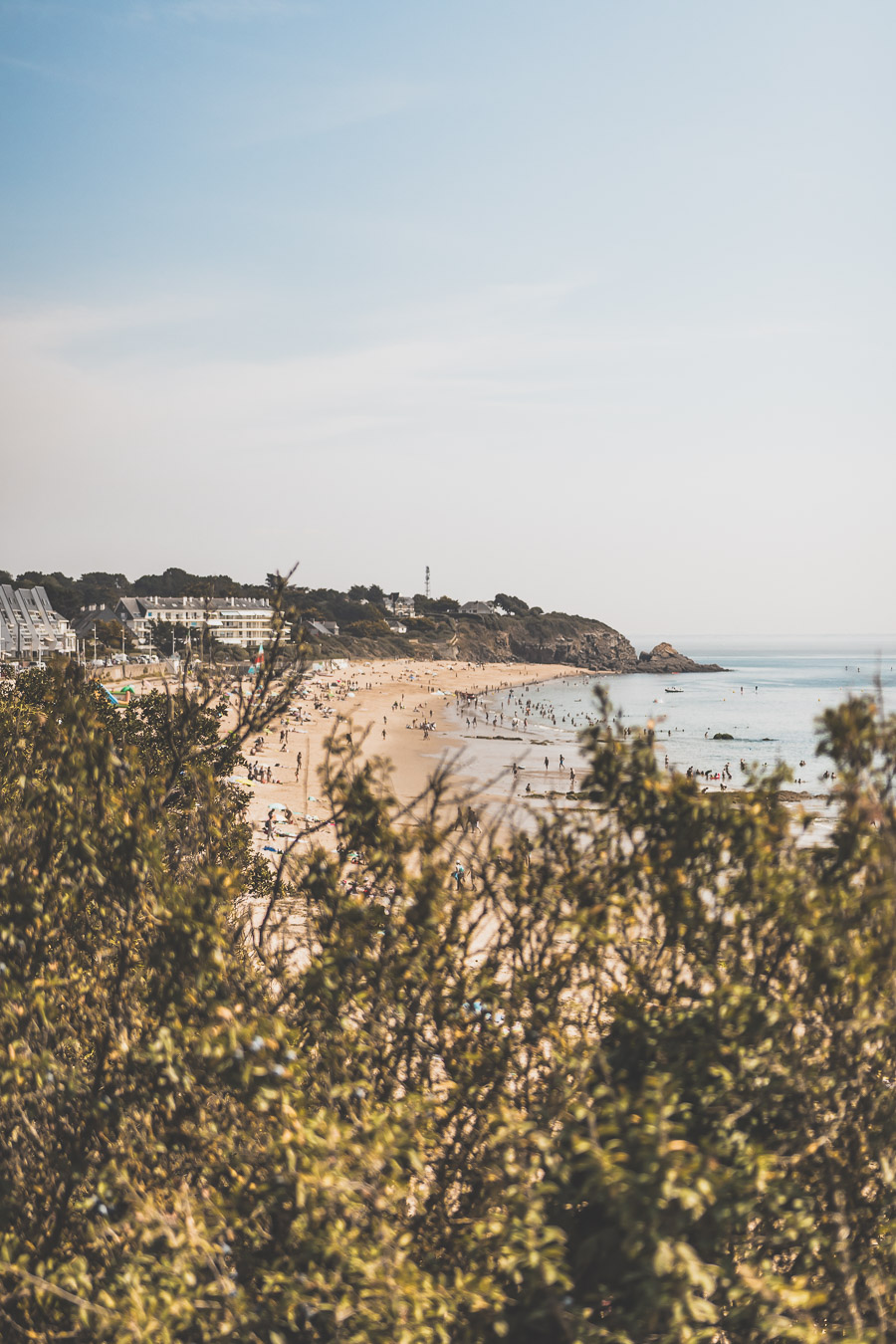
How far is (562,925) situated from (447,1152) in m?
1.40

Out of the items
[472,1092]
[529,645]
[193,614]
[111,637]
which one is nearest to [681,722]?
[111,637]

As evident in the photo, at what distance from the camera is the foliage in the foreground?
3.47m

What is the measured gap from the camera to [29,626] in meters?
95.8

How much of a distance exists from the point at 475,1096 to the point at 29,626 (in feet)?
335

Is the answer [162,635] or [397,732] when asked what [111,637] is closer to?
[162,635]

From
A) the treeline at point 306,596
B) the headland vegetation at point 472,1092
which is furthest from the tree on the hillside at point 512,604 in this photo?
the headland vegetation at point 472,1092

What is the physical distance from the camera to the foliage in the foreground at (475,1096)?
3.47m

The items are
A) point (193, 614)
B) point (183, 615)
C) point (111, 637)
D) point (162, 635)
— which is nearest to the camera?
point (111, 637)

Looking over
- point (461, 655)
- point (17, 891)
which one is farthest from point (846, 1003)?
point (461, 655)

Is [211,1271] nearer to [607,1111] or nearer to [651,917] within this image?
[607,1111]

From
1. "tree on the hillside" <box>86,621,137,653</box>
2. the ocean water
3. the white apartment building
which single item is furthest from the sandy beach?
"tree on the hillside" <box>86,621,137,653</box>

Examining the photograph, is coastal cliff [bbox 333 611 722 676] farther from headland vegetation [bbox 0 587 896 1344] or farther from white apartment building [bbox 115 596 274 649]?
headland vegetation [bbox 0 587 896 1344]

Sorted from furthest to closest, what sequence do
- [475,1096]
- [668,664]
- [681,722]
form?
[668,664], [681,722], [475,1096]

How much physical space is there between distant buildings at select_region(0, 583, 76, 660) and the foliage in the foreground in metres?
89.7
